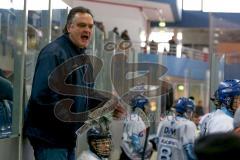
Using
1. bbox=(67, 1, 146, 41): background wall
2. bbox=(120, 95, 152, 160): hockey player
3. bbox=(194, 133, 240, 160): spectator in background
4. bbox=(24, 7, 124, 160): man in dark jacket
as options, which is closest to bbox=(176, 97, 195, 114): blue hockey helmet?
bbox=(120, 95, 152, 160): hockey player

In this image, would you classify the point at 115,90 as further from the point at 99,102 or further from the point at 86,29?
the point at 86,29

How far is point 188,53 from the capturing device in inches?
829

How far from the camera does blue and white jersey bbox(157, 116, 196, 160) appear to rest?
659cm

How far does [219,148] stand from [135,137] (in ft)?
21.6

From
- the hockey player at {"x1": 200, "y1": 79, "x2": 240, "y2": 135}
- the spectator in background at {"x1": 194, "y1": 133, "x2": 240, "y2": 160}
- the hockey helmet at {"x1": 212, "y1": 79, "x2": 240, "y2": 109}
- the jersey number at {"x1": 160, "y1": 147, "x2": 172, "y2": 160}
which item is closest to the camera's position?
the spectator in background at {"x1": 194, "y1": 133, "x2": 240, "y2": 160}

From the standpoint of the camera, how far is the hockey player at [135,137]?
7.69 metres

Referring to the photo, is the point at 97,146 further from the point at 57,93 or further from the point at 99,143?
the point at 57,93

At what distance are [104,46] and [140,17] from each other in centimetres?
1526

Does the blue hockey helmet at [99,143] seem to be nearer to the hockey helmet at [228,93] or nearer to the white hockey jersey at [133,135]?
the hockey helmet at [228,93]

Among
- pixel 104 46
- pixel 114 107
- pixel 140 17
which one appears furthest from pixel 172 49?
pixel 114 107

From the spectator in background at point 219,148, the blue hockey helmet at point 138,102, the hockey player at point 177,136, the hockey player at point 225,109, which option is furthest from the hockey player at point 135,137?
the spectator in background at point 219,148

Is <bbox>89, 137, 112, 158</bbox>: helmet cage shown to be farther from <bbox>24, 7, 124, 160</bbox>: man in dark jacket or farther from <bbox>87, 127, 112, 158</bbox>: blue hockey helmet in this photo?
<bbox>24, 7, 124, 160</bbox>: man in dark jacket

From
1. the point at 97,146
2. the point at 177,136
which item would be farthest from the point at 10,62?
the point at 177,136

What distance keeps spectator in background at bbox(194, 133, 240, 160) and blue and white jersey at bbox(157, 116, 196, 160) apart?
528cm
